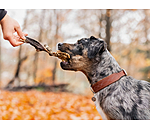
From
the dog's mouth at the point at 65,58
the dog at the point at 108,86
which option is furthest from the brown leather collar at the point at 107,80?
the dog's mouth at the point at 65,58

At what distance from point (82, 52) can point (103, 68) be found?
0.42 metres

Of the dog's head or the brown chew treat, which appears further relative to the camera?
the dog's head

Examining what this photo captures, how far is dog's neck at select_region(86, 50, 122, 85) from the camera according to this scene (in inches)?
69.2

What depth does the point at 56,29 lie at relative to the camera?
7.71 meters

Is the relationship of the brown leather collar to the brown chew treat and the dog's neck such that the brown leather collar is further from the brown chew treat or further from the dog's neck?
the brown chew treat

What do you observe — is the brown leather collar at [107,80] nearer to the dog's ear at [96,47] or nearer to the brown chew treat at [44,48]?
the dog's ear at [96,47]

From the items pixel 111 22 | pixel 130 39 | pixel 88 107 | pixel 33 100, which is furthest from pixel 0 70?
pixel 130 39

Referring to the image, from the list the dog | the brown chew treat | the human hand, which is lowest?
the dog

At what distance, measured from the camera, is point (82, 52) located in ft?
6.33

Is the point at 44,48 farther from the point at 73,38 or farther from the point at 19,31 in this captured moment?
the point at 73,38

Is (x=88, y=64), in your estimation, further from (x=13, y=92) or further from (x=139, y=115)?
(x=13, y=92)

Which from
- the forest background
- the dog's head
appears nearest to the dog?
the dog's head

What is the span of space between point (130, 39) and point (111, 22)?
1341 millimetres

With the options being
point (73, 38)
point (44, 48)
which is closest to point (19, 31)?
point (44, 48)
